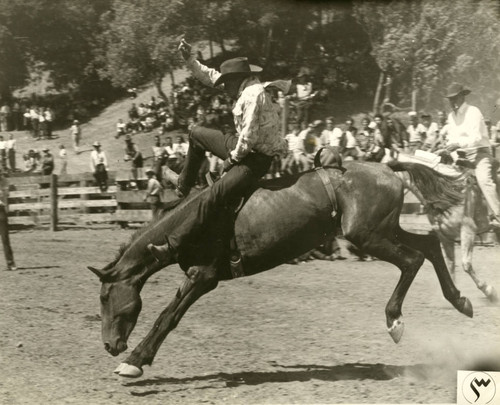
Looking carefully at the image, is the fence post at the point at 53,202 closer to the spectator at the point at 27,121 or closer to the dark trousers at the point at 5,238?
the spectator at the point at 27,121

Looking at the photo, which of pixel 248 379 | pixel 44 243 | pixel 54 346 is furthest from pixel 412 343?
pixel 44 243

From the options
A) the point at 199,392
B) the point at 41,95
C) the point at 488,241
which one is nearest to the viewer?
the point at 199,392

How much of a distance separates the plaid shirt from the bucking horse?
31 centimetres

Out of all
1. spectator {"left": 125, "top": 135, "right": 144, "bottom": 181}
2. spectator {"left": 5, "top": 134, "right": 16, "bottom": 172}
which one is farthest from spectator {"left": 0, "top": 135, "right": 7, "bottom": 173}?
spectator {"left": 125, "top": 135, "right": 144, "bottom": 181}

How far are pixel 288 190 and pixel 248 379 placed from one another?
1382 millimetres

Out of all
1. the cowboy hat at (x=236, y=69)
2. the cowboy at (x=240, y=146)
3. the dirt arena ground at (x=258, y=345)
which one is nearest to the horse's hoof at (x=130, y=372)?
the dirt arena ground at (x=258, y=345)

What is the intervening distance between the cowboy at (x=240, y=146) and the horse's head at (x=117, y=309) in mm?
351

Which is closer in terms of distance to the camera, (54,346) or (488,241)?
(54,346)

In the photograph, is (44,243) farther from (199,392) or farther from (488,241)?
(199,392)

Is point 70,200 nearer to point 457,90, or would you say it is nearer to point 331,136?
point 331,136

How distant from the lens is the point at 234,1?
7355mm

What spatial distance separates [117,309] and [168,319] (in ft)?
1.36

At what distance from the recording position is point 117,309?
5.61m

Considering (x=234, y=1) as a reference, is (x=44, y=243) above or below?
below
